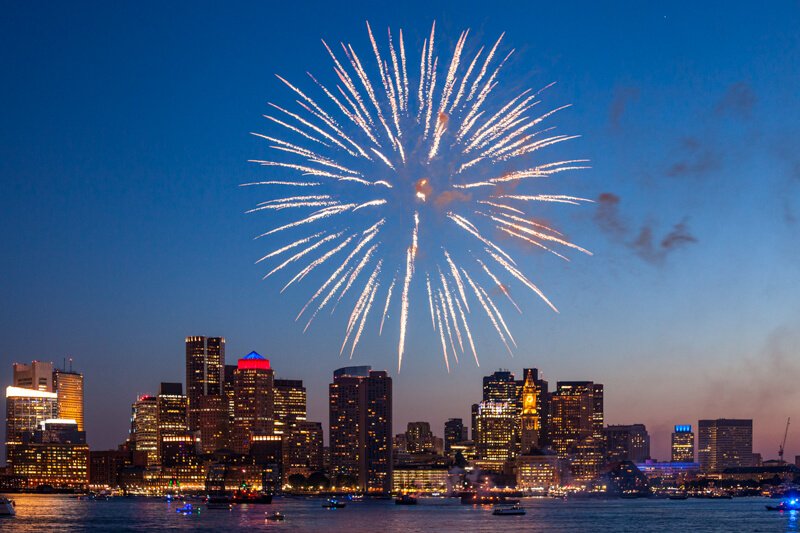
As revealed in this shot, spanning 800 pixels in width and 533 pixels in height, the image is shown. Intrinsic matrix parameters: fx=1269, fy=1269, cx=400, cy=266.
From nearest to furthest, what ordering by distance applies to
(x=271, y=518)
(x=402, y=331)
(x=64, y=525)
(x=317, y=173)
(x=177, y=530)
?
(x=317, y=173), (x=402, y=331), (x=177, y=530), (x=64, y=525), (x=271, y=518)

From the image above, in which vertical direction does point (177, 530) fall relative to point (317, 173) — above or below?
below

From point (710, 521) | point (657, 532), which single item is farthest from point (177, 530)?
point (710, 521)

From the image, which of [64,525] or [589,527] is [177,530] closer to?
[64,525]

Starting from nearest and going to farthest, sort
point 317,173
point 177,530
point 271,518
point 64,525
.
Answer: point 317,173 < point 177,530 < point 64,525 < point 271,518

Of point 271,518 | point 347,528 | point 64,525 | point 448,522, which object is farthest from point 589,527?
point 64,525

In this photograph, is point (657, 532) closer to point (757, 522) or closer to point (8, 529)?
point (757, 522)

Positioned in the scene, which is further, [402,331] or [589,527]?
[589,527]

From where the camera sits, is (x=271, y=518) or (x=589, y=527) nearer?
(x=589, y=527)

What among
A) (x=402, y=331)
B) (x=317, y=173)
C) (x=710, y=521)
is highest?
(x=317, y=173)

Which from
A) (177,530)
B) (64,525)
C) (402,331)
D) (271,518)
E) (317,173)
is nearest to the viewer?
(317,173)
